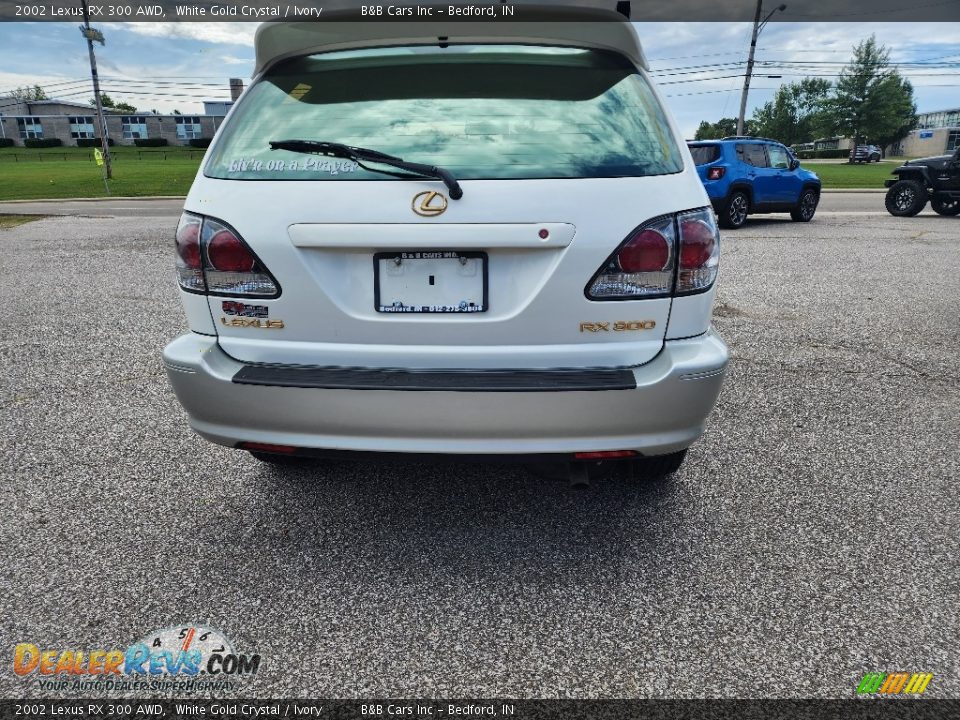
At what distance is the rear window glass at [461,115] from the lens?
227 cm

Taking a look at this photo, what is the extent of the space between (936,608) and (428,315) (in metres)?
1.88

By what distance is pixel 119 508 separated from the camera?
9.39ft

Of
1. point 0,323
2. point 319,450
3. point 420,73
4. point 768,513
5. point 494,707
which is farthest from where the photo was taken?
point 0,323

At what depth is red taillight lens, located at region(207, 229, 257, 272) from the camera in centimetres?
227

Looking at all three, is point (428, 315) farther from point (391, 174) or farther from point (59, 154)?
point (59, 154)

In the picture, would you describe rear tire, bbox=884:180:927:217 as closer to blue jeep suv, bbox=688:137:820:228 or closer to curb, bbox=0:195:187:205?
blue jeep suv, bbox=688:137:820:228

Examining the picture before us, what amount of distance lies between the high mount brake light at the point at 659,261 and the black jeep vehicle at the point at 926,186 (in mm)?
15687

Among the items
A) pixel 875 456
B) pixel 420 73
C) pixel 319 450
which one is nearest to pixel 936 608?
pixel 875 456

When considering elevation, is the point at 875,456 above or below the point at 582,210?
below

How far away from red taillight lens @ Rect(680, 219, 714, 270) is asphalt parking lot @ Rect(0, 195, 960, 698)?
42.0 inches

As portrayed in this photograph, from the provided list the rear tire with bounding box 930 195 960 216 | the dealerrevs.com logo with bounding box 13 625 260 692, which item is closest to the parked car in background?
the rear tire with bounding box 930 195 960 216

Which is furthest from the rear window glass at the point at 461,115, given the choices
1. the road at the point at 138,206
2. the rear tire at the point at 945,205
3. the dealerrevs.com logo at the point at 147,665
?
the road at the point at 138,206

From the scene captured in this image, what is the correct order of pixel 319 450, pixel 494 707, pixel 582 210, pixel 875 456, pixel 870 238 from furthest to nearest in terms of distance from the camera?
pixel 870 238 → pixel 875 456 → pixel 319 450 → pixel 582 210 → pixel 494 707

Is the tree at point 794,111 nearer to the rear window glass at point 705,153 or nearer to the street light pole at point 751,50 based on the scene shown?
the street light pole at point 751,50
